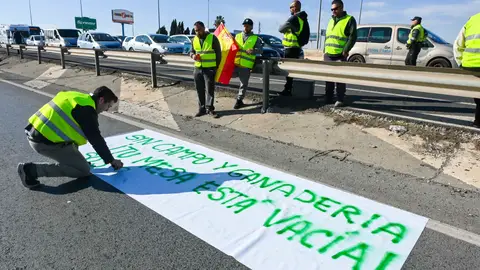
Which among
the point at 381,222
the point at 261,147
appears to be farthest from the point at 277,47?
the point at 381,222

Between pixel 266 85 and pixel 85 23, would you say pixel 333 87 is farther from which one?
pixel 85 23

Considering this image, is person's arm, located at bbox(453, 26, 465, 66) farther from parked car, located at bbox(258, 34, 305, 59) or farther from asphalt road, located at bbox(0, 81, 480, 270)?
parked car, located at bbox(258, 34, 305, 59)

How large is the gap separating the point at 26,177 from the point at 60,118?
0.73m

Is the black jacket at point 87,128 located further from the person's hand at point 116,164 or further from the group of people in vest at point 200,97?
the person's hand at point 116,164

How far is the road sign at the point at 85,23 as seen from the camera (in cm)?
6662

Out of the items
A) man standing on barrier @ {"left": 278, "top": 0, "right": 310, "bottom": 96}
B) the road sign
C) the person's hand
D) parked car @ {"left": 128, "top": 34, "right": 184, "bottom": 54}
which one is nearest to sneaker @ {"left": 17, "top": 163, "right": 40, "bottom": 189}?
the person's hand

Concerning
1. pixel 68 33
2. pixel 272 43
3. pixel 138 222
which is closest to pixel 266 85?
pixel 138 222

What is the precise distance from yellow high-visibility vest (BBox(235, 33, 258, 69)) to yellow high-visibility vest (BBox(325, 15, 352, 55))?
1.33 m

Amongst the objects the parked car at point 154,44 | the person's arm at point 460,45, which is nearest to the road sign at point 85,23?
the parked car at point 154,44

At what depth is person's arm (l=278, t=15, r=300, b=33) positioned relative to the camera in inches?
277

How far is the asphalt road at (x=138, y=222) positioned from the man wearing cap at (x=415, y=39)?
8.15 meters

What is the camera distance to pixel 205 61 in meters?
6.76

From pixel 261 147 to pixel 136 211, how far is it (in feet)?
7.60

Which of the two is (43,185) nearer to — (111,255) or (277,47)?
(111,255)
